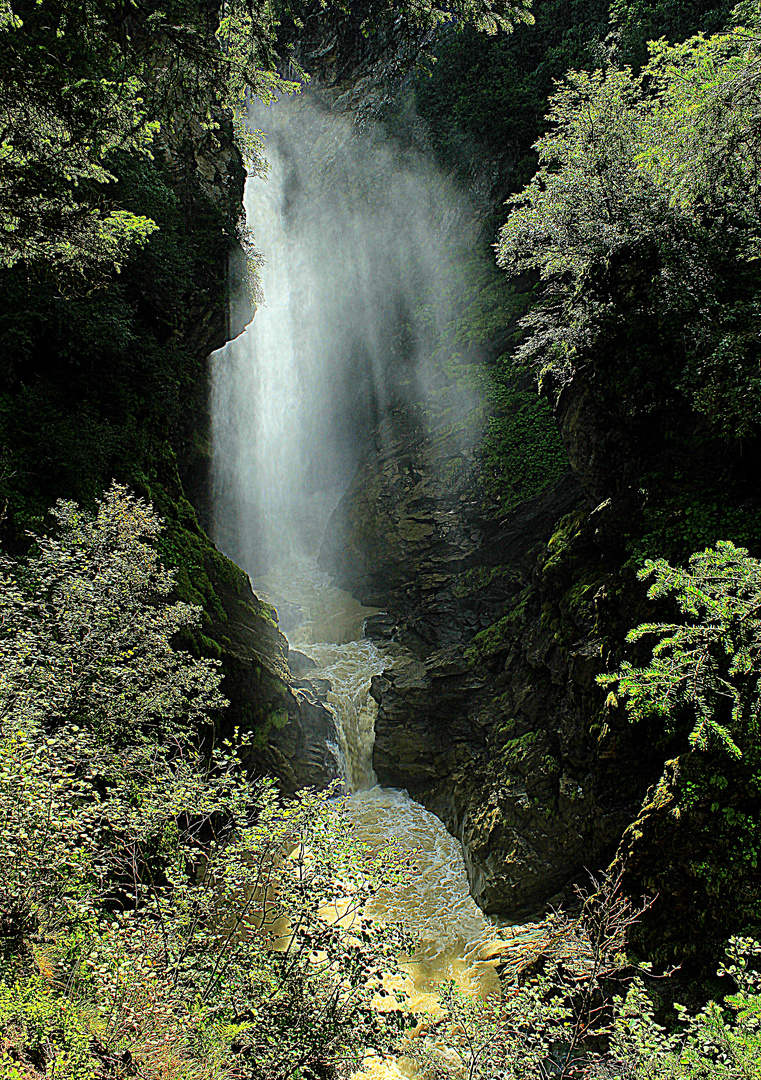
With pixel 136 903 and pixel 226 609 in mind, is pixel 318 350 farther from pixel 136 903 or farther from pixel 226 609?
pixel 136 903

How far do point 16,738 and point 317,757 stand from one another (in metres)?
8.80

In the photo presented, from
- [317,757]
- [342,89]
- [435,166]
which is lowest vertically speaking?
[317,757]

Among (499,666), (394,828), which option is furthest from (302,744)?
(499,666)

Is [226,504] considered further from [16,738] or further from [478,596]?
[16,738]

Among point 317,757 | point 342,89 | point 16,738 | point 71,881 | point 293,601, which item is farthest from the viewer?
point 342,89

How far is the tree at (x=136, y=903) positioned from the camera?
2852 mm

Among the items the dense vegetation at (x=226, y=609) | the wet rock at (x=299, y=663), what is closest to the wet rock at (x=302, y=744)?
the dense vegetation at (x=226, y=609)

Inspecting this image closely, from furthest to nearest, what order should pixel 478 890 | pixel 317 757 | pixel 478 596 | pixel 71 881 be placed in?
1. pixel 478 596
2. pixel 317 757
3. pixel 478 890
4. pixel 71 881

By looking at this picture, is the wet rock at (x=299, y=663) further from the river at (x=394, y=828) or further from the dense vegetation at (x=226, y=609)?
the dense vegetation at (x=226, y=609)

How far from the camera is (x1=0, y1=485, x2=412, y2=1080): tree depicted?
285 cm

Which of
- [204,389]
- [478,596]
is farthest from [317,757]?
[204,389]

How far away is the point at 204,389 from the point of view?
637 inches

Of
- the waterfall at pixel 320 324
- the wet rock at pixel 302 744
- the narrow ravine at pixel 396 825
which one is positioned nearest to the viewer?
the narrow ravine at pixel 396 825

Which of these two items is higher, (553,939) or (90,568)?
(90,568)
